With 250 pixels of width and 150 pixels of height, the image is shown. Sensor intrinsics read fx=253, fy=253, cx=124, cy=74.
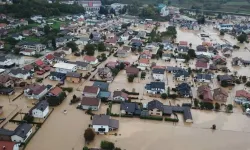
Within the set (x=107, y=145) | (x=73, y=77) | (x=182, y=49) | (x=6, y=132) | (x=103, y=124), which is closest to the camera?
(x=107, y=145)

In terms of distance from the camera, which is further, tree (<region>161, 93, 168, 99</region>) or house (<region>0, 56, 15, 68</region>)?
house (<region>0, 56, 15, 68</region>)

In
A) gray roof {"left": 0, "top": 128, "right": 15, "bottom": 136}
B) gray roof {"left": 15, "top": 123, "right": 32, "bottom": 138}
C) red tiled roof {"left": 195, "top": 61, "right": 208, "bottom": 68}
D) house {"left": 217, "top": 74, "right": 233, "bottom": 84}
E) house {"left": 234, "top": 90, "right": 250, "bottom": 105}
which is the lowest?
gray roof {"left": 0, "top": 128, "right": 15, "bottom": 136}

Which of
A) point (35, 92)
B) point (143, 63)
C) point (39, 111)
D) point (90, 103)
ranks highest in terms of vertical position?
point (143, 63)

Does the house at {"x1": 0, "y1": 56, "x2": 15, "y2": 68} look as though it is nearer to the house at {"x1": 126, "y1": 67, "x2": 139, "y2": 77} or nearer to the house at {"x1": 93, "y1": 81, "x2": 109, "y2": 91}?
the house at {"x1": 93, "y1": 81, "x2": 109, "y2": 91}

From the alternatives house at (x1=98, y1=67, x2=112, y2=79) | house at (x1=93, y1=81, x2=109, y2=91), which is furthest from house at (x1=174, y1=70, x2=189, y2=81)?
house at (x1=93, y1=81, x2=109, y2=91)

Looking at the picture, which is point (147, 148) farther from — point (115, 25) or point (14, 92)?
point (115, 25)

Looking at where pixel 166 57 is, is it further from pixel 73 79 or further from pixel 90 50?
pixel 73 79

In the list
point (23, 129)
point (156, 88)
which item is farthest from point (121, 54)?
point (23, 129)
